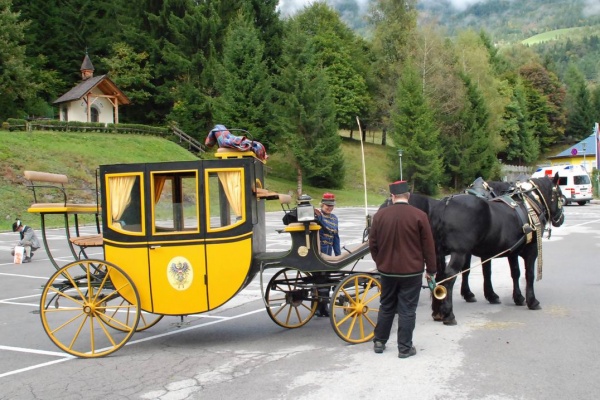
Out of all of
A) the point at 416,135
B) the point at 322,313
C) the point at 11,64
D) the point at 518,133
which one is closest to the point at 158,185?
the point at 322,313

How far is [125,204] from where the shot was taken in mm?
7289

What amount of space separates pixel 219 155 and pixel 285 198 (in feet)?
4.37

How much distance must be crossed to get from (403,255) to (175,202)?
3235 mm

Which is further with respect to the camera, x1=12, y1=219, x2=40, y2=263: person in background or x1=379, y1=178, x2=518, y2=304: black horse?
x1=12, y1=219, x2=40, y2=263: person in background

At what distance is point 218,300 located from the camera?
725 centimetres

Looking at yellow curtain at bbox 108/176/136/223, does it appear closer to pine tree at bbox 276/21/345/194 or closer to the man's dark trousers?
the man's dark trousers

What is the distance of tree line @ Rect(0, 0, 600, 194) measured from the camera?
4641cm

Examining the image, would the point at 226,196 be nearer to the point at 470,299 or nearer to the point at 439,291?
the point at 439,291

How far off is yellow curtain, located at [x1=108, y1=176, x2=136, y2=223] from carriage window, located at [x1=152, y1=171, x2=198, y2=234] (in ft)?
1.09

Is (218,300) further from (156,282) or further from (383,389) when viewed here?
(383,389)

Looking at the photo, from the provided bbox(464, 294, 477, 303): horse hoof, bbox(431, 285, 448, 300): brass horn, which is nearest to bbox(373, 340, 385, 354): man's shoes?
bbox(431, 285, 448, 300): brass horn

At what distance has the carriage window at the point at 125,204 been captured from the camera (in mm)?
7254

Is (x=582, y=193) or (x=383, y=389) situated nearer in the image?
(x=383, y=389)

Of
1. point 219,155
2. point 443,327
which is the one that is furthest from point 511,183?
point 219,155
